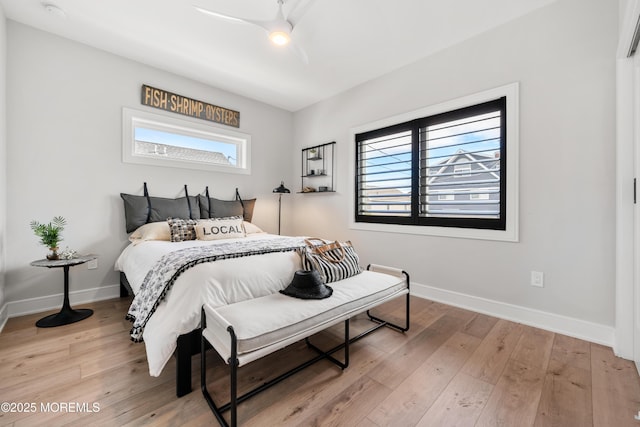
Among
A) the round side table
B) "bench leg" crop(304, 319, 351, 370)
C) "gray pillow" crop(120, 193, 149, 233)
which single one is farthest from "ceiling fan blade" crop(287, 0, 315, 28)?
the round side table

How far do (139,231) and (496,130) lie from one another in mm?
3683

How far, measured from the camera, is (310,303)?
1613mm

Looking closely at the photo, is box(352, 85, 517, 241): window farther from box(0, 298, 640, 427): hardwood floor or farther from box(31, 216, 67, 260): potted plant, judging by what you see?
box(31, 216, 67, 260): potted plant

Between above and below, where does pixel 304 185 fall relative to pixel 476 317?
above

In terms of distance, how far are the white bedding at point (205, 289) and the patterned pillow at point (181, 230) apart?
30.4 inches

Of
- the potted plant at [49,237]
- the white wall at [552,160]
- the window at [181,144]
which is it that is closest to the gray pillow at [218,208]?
the window at [181,144]

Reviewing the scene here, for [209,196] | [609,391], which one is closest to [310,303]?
[609,391]

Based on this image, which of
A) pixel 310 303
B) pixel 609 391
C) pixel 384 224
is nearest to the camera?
pixel 609 391

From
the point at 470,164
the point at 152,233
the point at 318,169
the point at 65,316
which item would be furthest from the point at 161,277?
the point at 318,169

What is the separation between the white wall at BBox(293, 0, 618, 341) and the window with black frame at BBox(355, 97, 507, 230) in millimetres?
194

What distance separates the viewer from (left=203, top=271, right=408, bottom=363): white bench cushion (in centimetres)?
127

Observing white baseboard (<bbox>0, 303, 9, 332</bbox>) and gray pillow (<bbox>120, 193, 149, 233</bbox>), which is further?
gray pillow (<bbox>120, 193, 149, 233</bbox>)

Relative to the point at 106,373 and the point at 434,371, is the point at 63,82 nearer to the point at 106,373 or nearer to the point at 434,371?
the point at 106,373

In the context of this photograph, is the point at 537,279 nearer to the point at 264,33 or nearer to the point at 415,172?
Answer: the point at 415,172
